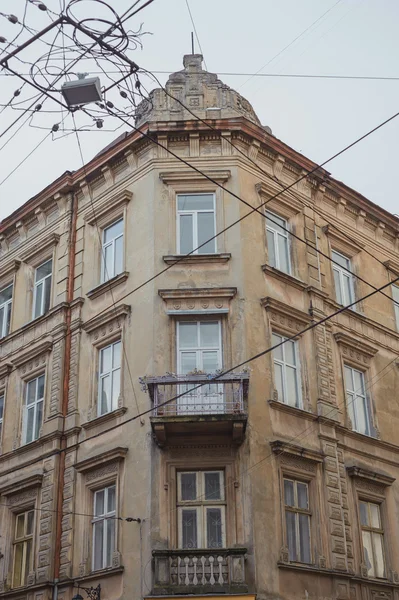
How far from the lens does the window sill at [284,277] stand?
2142 cm

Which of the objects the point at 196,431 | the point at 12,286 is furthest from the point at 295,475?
the point at 12,286

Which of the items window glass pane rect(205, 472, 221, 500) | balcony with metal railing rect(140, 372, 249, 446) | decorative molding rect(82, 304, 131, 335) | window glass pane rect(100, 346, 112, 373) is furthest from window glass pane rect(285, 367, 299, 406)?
window glass pane rect(100, 346, 112, 373)

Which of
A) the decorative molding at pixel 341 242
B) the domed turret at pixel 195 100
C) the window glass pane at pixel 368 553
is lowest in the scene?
the window glass pane at pixel 368 553

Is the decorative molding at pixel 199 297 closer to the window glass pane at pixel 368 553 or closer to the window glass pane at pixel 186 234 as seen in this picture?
the window glass pane at pixel 186 234

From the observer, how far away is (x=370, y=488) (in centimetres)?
2144

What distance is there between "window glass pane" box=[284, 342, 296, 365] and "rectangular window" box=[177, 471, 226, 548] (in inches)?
150

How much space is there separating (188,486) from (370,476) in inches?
Result: 207

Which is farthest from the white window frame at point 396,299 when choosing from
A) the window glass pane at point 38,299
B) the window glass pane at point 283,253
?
the window glass pane at point 38,299

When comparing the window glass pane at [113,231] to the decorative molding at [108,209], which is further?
the window glass pane at [113,231]

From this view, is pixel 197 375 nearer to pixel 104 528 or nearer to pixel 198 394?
pixel 198 394

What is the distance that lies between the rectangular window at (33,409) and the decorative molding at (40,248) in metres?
3.94

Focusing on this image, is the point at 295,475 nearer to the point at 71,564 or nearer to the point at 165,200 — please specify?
the point at 71,564

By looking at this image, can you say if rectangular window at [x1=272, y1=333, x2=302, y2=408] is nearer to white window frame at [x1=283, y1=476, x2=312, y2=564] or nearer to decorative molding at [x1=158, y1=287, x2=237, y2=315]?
decorative molding at [x1=158, y1=287, x2=237, y2=315]

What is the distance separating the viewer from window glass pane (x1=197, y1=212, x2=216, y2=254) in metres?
21.5
